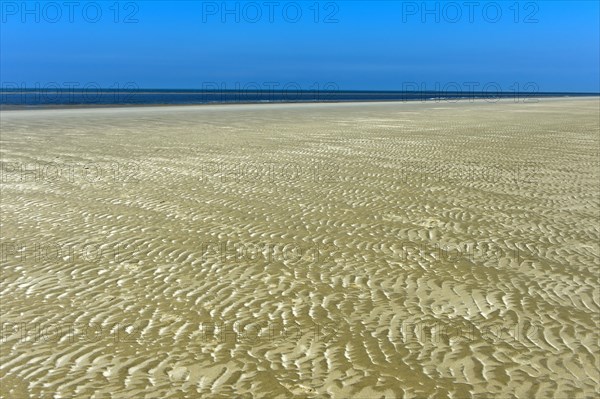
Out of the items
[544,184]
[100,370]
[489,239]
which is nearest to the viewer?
[100,370]

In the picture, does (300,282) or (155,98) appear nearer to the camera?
(300,282)

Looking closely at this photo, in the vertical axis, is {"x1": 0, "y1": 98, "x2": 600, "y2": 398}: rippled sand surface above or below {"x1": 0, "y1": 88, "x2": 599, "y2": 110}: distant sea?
below

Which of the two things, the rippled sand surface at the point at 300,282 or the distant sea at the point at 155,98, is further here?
the distant sea at the point at 155,98

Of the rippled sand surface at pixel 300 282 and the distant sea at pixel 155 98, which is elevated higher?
the distant sea at pixel 155 98

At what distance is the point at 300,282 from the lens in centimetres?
555

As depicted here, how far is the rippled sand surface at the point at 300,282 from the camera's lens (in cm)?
383

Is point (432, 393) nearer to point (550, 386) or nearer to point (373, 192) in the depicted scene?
point (550, 386)

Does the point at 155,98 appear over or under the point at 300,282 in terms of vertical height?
over

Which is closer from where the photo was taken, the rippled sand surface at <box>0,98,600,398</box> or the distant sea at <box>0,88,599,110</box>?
the rippled sand surface at <box>0,98,600,398</box>

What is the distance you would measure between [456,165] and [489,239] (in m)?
5.81

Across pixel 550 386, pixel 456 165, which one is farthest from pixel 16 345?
pixel 456 165

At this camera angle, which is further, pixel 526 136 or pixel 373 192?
pixel 526 136

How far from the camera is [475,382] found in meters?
3.75

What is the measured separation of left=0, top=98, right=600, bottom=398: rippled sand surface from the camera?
3832mm
